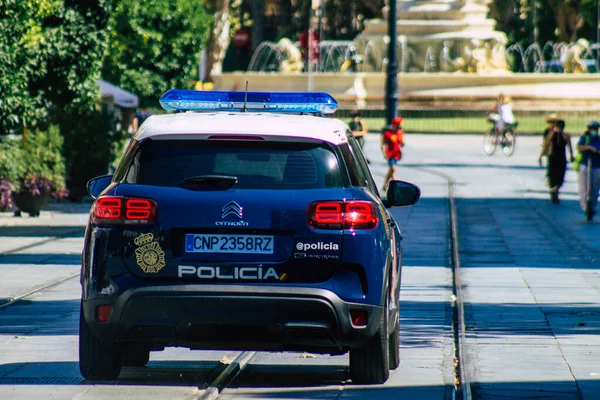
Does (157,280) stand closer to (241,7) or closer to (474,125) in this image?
(474,125)

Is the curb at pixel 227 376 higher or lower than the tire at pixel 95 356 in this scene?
lower

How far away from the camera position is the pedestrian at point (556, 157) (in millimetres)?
26269

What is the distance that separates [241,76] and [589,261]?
43.0m

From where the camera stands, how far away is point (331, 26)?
91.3m

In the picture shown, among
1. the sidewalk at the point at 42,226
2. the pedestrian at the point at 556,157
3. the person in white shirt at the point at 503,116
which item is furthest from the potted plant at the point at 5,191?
the person in white shirt at the point at 503,116

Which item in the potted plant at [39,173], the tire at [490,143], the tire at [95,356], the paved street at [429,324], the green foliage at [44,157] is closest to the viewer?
the tire at [95,356]

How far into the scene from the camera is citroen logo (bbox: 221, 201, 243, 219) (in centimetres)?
766

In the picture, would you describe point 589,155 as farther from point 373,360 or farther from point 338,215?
point 338,215

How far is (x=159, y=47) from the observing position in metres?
45.1

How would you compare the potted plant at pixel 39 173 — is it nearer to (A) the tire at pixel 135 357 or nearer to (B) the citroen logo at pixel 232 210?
(A) the tire at pixel 135 357

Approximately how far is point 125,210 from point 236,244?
0.60 meters

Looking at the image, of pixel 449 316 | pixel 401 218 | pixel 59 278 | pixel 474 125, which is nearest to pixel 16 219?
pixel 401 218

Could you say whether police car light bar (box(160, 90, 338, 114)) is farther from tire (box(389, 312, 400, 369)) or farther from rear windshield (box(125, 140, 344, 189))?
tire (box(389, 312, 400, 369))

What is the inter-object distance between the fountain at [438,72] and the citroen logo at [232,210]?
4556cm
